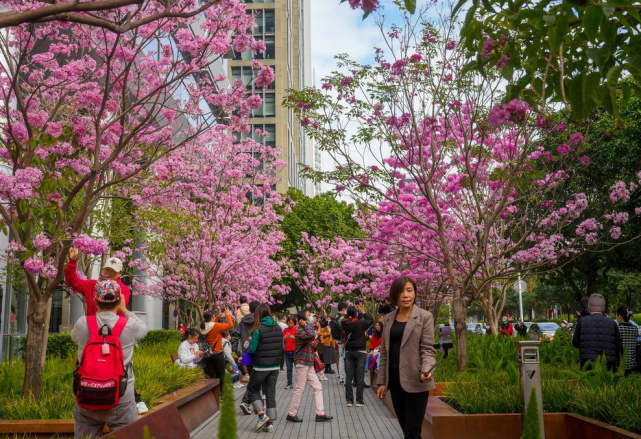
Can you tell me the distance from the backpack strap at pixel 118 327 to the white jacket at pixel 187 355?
8.19m

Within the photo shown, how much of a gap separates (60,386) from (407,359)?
534cm

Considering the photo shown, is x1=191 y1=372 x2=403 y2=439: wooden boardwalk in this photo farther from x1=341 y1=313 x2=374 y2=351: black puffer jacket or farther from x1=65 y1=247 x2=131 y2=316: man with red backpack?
x1=65 y1=247 x2=131 y2=316: man with red backpack

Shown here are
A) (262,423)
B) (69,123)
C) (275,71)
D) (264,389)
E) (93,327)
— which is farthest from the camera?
(275,71)

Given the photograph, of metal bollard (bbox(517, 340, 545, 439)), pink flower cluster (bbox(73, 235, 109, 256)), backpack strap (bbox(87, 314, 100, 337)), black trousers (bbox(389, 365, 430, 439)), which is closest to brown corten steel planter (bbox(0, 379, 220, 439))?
backpack strap (bbox(87, 314, 100, 337))

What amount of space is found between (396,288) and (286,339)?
1082 cm

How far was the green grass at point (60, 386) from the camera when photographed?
7.94 meters

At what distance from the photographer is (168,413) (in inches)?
302

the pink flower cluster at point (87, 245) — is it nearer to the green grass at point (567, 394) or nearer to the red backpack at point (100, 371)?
the red backpack at point (100, 371)

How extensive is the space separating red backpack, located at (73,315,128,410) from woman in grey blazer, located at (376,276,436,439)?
2254mm

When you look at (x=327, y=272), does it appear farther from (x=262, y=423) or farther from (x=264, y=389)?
(x=262, y=423)

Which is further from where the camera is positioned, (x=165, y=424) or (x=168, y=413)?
(x=168, y=413)

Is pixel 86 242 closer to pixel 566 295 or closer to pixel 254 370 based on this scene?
pixel 254 370

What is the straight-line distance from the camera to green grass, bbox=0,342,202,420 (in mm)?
7941

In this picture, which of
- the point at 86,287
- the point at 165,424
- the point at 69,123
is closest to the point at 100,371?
the point at 86,287
